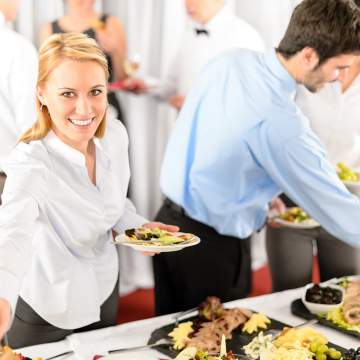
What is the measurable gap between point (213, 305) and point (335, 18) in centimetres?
82

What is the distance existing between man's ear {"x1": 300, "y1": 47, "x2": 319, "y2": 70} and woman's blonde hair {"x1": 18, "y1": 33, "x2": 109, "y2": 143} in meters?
0.64

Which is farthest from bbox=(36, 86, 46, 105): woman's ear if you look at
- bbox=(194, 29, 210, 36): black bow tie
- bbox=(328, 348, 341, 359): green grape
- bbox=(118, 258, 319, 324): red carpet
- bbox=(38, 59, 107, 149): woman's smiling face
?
bbox=(118, 258, 319, 324): red carpet

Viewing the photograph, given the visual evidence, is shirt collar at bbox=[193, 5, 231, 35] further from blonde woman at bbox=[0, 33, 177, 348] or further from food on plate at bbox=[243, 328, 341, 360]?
food on plate at bbox=[243, 328, 341, 360]

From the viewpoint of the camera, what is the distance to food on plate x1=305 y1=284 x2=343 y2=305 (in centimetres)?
194

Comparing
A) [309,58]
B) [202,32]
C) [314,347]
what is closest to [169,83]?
[202,32]

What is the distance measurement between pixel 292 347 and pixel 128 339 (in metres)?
0.40

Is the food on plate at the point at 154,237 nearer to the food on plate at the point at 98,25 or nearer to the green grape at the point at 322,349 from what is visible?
the green grape at the point at 322,349

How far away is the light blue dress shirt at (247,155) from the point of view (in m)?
1.97

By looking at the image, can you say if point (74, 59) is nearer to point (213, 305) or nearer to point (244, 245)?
point (213, 305)

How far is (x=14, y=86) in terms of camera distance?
2.49 metres

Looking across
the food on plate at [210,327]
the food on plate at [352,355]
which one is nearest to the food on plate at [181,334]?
the food on plate at [210,327]

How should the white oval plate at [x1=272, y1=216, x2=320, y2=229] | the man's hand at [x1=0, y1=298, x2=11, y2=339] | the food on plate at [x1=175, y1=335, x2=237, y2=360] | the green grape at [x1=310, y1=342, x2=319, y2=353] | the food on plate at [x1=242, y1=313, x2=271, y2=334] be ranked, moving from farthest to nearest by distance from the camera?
the white oval plate at [x1=272, y1=216, x2=320, y2=229], the food on plate at [x1=242, y1=313, x2=271, y2=334], the green grape at [x1=310, y1=342, x2=319, y2=353], the food on plate at [x1=175, y1=335, x2=237, y2=360], the man's hand at [x1=0, y1=298, x2=11, y2=339]

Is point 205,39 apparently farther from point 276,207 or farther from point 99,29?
point 276,207

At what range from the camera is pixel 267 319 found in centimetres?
183
